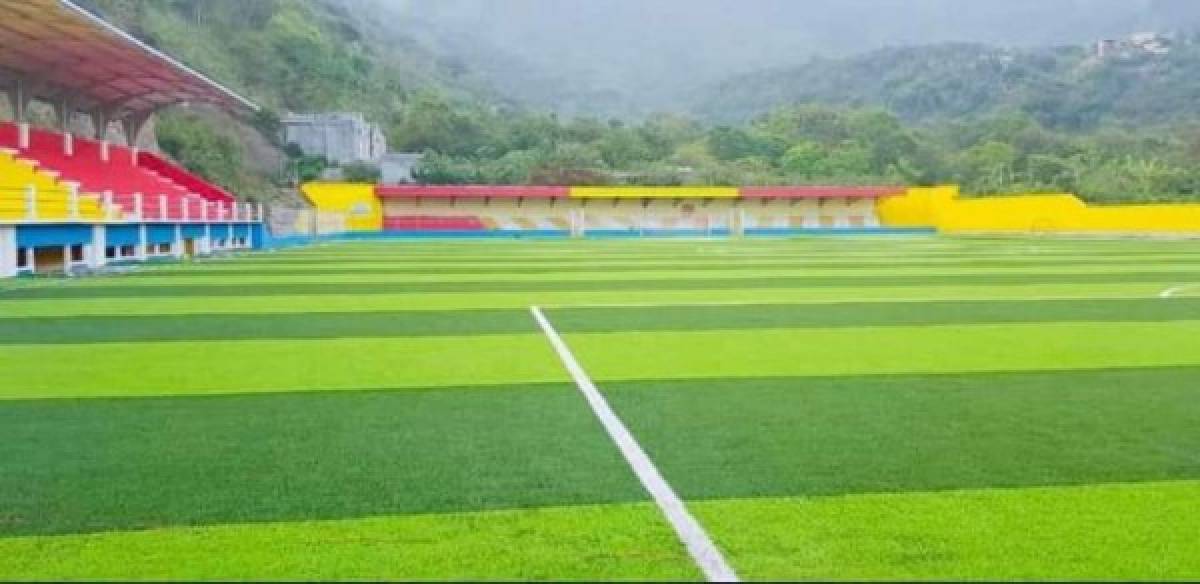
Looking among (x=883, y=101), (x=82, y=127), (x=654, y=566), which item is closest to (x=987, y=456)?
(x=654, y=566)

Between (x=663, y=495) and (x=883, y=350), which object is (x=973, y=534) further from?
(x=883, y=350)

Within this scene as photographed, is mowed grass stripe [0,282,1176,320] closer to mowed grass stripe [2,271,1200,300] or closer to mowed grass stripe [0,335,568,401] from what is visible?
mowed grass stripe [2,271,1200,300]

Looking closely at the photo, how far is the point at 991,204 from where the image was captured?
58719 millimetres

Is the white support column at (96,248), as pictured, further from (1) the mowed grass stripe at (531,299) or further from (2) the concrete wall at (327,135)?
(2) the concrete wall at (327,135)

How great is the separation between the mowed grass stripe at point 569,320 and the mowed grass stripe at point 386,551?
7.29m

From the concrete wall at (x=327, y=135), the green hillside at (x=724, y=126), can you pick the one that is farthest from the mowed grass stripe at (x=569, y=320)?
the concrete wall at (x=327, y=135)

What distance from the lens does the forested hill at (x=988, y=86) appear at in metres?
117

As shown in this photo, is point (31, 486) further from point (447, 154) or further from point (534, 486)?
point (447, 154)

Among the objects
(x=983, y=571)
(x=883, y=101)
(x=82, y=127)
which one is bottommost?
(x=983, y=571)

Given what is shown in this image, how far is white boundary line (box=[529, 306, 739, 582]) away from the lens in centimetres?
432

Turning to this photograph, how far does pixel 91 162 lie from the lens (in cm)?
3378

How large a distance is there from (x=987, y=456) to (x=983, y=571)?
6.49 feet

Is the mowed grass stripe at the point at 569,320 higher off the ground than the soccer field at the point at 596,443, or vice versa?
the mowed grass stripe at the point at 569,320

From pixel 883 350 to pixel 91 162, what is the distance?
28641 millimetres
